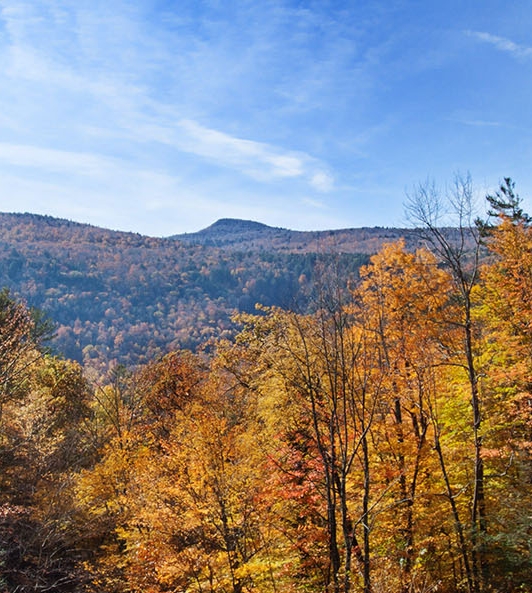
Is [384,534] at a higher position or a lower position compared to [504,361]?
lower

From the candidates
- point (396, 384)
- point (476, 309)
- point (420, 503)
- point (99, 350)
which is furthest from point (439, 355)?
point (99, 350)

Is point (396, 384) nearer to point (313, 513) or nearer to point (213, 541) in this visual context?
point (313, 513)

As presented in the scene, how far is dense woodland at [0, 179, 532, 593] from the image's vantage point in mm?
11906

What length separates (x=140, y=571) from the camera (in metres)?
18.1

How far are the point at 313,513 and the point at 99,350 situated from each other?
13355 centimetres

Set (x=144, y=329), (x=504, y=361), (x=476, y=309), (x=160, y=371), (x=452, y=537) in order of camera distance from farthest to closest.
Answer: (x=144, y=329) < (x=160, y=371) < (x=476, y=309) < (x=504, y=361) < (x=452, y=537)

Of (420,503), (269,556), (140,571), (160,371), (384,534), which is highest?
(160,371)

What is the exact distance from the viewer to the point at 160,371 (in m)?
34.8

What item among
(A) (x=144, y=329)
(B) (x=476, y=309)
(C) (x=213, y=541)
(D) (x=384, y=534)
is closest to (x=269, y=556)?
(C) (x=213, y=541)

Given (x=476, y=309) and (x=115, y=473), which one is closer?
(x=476, y=309)

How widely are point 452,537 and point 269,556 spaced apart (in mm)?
5560

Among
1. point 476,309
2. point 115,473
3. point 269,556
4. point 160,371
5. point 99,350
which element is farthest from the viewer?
point 99,350

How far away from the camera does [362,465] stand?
40.2 ft

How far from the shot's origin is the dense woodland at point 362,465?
39.1ft
